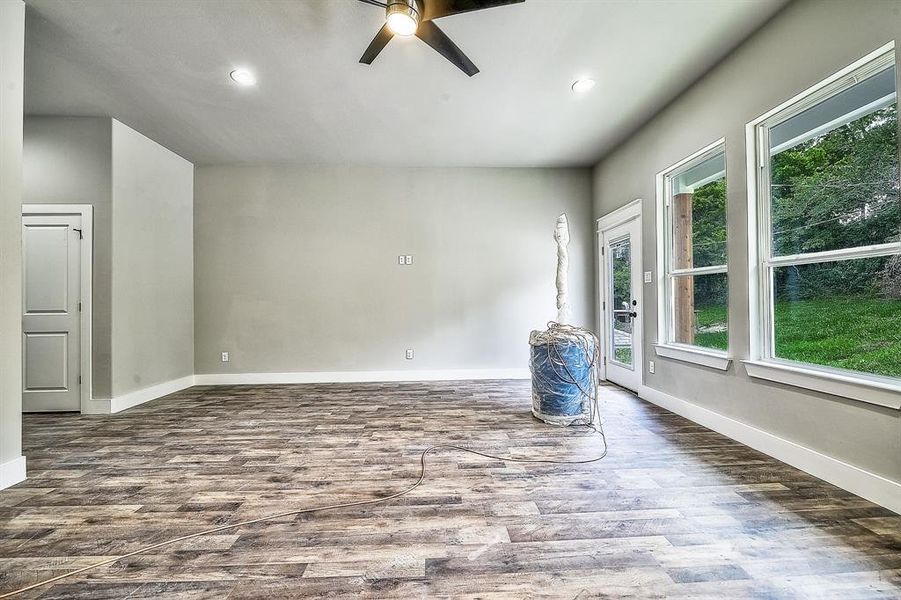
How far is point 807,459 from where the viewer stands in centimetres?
219

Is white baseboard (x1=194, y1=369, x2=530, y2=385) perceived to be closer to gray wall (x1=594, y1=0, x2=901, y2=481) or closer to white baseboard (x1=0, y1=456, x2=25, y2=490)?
gray wall (x1=594, y1=0, x2=901, y2=481)

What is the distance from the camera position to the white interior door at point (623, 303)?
13.3ft

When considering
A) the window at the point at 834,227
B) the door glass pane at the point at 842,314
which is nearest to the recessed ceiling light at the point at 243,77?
the window at the point at 834,227

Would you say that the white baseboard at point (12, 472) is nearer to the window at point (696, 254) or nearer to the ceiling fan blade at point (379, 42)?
the ceiling fan blade at point (379, 42)

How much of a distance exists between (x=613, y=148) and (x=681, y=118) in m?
1.15

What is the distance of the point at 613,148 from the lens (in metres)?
4.44

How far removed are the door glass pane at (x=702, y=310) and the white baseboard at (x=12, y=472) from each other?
4791 mm

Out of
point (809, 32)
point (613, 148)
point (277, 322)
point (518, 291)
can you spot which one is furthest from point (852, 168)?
point (277, 322)

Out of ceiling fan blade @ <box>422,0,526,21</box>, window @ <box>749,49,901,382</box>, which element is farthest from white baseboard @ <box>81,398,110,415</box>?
window @ <box>749,49,901,382</box>

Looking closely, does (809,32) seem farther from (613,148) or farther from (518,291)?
(518,291)

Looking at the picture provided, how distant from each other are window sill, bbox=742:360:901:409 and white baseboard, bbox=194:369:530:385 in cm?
273

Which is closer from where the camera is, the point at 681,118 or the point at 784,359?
the point at 784,359

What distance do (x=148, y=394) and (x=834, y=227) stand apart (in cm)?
601

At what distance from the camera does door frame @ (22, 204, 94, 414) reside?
11.7ft
